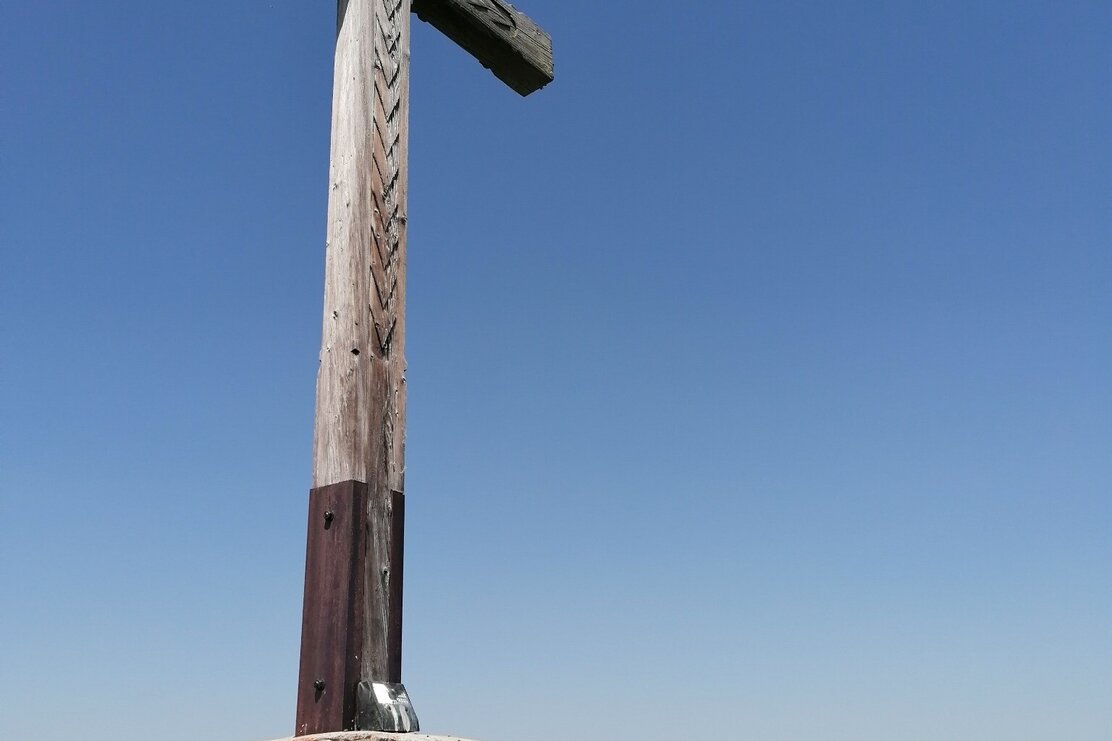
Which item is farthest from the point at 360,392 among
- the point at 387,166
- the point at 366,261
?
the point at 387,166

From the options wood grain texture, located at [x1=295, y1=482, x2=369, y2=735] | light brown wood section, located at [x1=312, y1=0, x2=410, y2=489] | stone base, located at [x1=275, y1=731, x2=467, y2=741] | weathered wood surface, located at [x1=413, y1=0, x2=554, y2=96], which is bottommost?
stone base, located at [x1=275, y1=731, x2=467, y2=741]

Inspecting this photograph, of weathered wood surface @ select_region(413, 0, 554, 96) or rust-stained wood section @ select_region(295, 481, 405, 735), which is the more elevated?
weathered wood surface @ select_region(413, 0, 554, 96)

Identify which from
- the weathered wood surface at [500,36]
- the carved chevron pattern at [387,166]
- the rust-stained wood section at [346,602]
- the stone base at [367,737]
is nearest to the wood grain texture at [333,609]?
the rust-stained wood section at [346,602]

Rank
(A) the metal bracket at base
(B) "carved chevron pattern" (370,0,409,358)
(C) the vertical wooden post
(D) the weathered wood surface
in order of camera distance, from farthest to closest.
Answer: (D) the weathered wood surface, (B) "carved chevron pattern" (370,0,409,358), (C) the vertical wooden post, (A) the metal bracket at base

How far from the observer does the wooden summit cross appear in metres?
2.13

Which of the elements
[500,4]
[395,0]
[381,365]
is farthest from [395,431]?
[500,4]

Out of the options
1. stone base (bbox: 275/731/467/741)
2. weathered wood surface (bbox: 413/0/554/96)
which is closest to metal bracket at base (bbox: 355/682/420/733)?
Result: stone base (bbox: 275/731/467/741)

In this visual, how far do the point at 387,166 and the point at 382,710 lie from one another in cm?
128

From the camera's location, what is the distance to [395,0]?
2748 mm

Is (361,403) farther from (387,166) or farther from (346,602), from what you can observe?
(387,166)

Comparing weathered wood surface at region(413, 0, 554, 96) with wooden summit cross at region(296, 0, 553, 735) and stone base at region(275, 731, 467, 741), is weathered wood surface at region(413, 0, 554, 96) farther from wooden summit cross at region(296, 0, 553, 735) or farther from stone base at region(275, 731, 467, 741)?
stone base at region(275, 731, 467, 741)

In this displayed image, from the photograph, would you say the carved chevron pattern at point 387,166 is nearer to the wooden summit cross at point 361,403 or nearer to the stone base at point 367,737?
the wooden summit cross at point 361,403

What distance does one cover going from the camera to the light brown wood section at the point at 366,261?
2312mm

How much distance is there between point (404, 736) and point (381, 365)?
0.85 m
